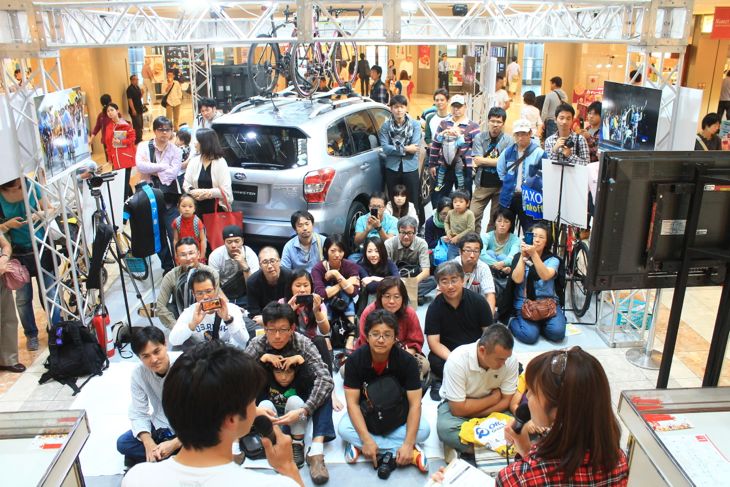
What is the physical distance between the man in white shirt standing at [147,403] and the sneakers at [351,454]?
101 cm

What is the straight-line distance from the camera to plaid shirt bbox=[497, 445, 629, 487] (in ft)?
6.50

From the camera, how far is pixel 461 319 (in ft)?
15.1

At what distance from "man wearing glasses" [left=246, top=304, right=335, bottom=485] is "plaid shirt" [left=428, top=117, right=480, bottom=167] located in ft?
12.5

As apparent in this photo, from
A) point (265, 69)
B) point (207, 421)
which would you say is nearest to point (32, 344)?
point (207, 421)

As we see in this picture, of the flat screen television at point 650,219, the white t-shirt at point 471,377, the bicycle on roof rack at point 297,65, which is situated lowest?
the white t-shirt at point 471,377

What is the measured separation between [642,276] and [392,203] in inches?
174

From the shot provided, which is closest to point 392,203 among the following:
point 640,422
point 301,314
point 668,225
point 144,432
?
point 301,314

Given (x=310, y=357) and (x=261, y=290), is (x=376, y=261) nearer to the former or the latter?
(x=261, y=290)

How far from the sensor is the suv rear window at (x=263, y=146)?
614 cm

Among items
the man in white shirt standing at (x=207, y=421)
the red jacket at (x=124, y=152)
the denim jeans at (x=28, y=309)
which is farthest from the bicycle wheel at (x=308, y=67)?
the man in white shirt standing at (x=207, y=421)

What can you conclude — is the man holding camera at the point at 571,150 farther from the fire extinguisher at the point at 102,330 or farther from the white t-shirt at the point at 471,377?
the fire extinguisher at the point at 102,330

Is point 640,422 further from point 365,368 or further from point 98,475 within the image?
point 98,475

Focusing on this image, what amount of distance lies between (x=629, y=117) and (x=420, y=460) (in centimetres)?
310

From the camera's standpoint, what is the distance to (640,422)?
2.23 m
